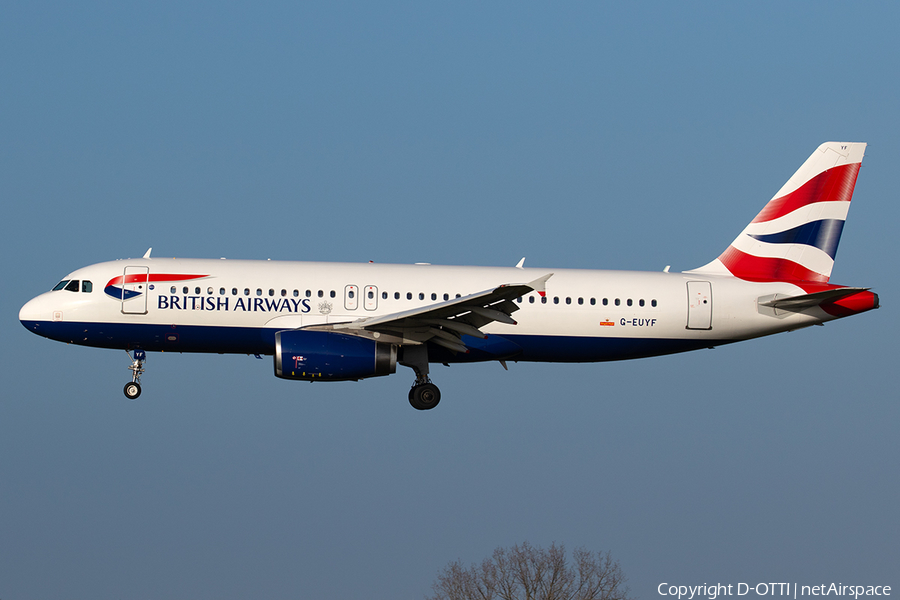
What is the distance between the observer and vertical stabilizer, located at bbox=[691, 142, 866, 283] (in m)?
38.1

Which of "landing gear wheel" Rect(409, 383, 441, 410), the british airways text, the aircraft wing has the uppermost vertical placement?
the british airways text

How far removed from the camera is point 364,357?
3312 cm

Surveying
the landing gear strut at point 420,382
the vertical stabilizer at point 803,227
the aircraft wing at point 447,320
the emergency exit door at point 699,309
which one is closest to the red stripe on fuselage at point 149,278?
the aircraft wing at point 447,320

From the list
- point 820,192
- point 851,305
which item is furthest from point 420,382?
point 820,192

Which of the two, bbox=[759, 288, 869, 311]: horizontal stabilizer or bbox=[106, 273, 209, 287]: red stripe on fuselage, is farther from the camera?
bbox=[759, 288, 869, 311]: horizontal stabilizer

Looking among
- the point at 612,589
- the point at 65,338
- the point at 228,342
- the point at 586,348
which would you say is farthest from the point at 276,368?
the point at 612,589

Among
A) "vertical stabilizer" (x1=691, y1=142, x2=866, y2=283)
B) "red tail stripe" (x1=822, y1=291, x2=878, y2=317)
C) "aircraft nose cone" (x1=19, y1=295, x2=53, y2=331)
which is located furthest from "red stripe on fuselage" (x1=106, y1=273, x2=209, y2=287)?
"red tail stripe" (x1=822, y1=291, x2=878, y2=317)

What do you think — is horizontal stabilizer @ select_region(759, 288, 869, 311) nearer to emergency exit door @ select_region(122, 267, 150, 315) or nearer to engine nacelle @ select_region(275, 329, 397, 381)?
engine nacelle @ select_region(275, 329, 397, 381)

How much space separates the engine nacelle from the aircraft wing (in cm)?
46

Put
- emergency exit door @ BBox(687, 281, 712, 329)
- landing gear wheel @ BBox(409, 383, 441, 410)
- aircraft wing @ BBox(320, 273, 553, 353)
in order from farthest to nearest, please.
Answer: emergency exit door @ BBox(687, 281, 712, 329)
landing gear wheel @ BBox(409, 383, 441, 410)
aircraft wing @ BBox(320, 273, 553, 353)

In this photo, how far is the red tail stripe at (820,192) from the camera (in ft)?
129

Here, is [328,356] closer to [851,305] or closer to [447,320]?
[447,320]

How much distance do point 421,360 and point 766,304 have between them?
1115cm

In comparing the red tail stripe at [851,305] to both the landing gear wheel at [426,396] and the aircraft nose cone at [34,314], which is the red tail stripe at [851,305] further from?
the aircraft nose cone at [34,314]
